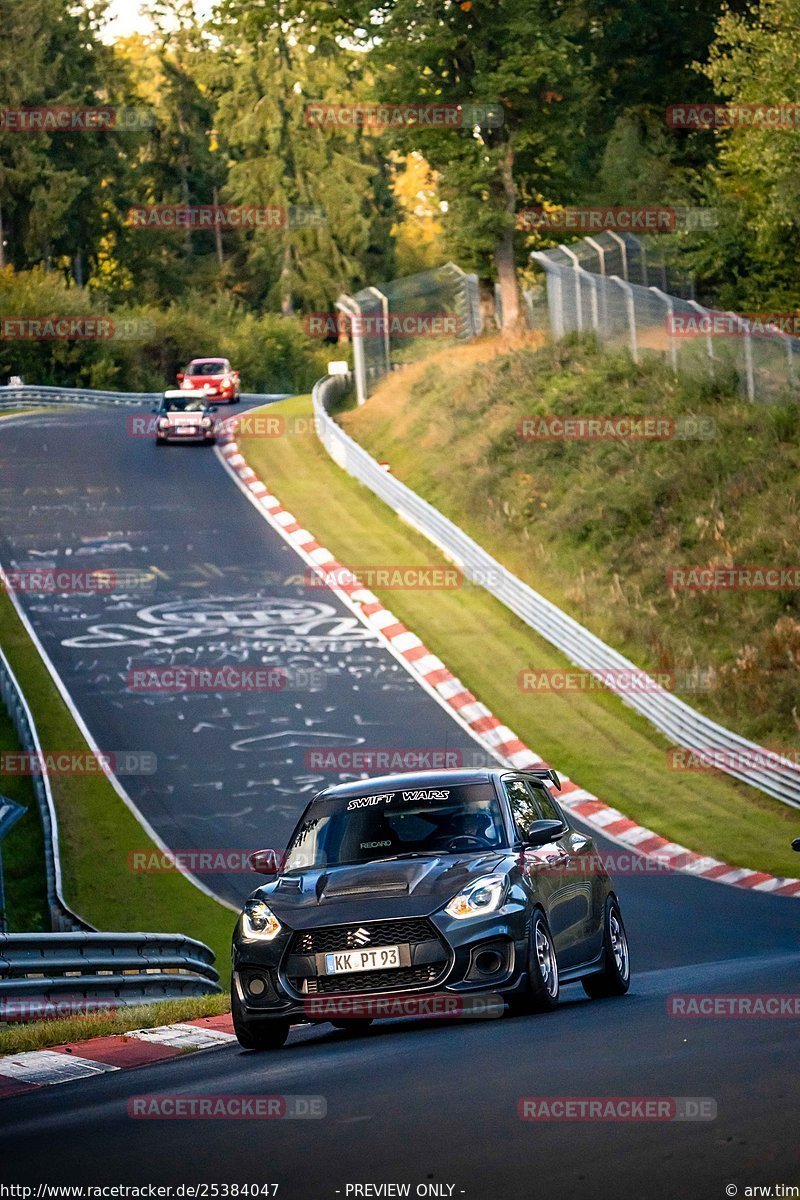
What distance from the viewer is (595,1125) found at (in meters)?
6.43

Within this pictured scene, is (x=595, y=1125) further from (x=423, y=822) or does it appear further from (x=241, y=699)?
(x=241, y=699)

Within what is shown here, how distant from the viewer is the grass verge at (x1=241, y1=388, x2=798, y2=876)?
2248 centimetres

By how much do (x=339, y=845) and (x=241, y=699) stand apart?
55.8 feet

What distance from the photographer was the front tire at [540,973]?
1000 cm

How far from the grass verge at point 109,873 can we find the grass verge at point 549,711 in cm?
612

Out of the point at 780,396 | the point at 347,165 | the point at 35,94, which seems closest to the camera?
the point at 780,396

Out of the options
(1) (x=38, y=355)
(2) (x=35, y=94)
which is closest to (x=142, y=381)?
(1) (x=38, y=355)
